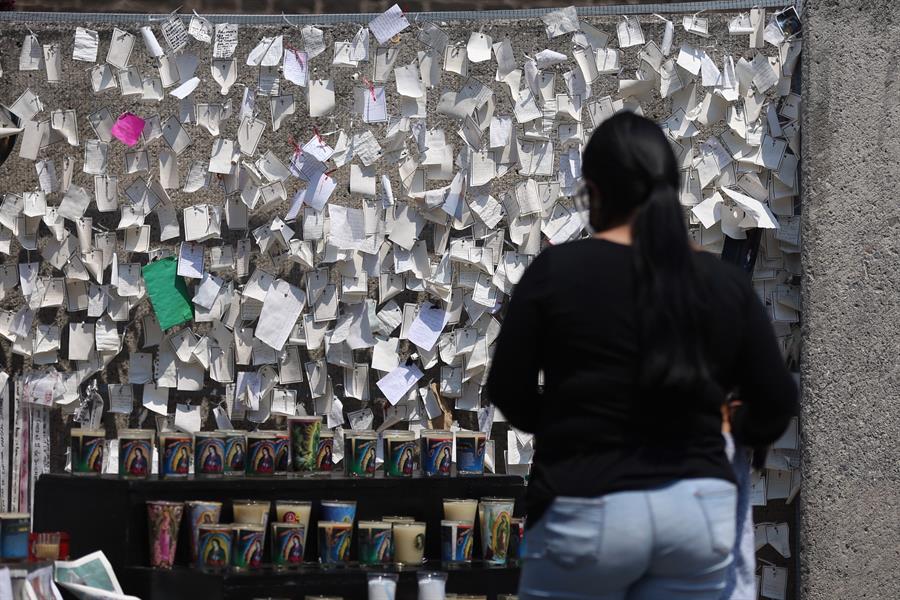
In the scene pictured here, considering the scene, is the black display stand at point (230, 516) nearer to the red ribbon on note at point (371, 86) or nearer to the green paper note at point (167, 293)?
the green paper note at point (167, 293)

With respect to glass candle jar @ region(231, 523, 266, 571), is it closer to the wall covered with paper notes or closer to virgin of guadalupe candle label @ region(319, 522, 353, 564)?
virgin of guadalupe candle label @ region(319, 522, 353, 564)

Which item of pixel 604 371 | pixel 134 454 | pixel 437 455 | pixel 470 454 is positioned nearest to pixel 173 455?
pixel 134 454

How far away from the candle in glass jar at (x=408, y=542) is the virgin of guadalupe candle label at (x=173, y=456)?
0.65 meters

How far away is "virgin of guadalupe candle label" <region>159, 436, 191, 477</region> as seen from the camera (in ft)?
11.4

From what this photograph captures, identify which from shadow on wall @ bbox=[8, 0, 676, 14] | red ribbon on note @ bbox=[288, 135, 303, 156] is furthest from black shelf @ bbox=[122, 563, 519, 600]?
shadow on wall @ bbox=[8, 0, 676, 14]

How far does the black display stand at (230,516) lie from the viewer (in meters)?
3.19

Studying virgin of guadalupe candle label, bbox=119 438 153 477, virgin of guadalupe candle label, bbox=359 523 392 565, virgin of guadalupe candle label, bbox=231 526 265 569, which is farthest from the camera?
virgin of guadalupe candle label, bbox=119 438 153 477

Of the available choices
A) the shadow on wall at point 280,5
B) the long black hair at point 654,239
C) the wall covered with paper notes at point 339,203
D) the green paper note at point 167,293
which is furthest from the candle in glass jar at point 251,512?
the shadow on wall at point 280,5

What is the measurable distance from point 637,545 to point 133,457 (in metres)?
1.89

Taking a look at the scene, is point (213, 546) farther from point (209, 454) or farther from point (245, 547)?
point (209, 454)

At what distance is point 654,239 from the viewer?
6.89 feet

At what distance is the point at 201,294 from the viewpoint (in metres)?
4.39

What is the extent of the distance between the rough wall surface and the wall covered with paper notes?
17 centimetres

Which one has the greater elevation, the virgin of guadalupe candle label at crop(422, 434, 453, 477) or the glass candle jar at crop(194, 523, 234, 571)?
the virgin of guadalupe candle label at crop(422, 434, 453, 477)
